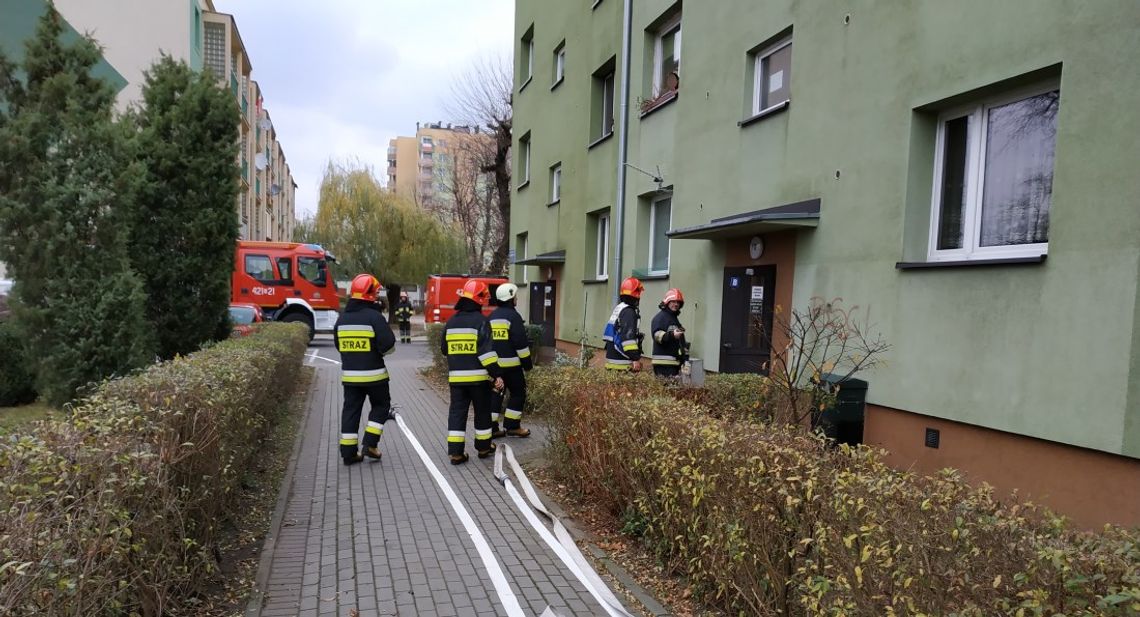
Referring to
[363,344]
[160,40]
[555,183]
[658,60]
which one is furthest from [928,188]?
[160,40]

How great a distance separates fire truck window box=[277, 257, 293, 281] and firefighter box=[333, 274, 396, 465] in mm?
17339

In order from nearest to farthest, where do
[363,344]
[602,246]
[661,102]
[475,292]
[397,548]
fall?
1. [397,548]
2. [363,344]
3. [475,292]
4. [661,102]
5. [602,246]

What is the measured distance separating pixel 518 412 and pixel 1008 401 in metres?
5.00

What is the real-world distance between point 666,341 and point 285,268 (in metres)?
18.5

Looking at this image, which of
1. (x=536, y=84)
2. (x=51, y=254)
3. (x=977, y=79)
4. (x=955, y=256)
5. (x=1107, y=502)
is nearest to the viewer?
(x=1107, y=502)

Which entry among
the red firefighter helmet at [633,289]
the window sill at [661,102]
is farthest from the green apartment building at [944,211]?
the red firefighter helmet at [633,289]

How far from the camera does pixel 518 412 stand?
8148 mm

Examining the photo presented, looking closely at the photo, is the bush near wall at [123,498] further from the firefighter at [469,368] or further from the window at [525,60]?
the window at [525,60]

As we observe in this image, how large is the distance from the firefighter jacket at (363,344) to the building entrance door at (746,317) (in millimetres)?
4417

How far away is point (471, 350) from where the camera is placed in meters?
6.99

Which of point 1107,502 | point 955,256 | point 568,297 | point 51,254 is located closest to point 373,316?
point 51,254

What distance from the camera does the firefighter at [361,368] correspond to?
6832 millimetres

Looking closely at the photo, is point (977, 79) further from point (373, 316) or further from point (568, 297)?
point (568, 297)

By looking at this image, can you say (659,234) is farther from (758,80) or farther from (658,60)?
(758,80)
